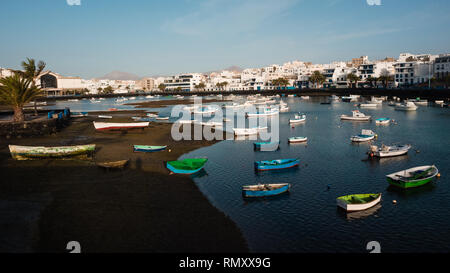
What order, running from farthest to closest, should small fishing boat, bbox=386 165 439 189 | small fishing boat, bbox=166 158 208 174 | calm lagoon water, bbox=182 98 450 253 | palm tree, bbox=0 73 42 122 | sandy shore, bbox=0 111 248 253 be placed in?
palm tree, bbox=0 73 42 122, small fishing boat, bbox=166 158 208 174, small fishing boat, bbox=386 165 439 189, calm lagoon water, bbox=182 98 450 253, sandy shore, bbox=0 111 248 253

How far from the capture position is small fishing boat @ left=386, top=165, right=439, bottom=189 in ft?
88.3

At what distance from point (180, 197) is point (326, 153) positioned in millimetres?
23083

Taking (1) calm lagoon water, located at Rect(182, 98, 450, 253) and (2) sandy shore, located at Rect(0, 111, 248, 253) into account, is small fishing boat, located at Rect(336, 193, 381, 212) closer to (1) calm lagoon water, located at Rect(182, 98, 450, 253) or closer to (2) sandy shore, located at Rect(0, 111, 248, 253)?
(1) calm lagoon water, located at Rect(182, 98, 450, 253)

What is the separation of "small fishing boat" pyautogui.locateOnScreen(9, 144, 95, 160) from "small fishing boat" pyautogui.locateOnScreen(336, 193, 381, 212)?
2606cm

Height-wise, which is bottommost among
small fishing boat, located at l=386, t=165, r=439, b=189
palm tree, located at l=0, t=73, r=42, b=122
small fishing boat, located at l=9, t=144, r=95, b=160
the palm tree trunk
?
small fishing boat, located at l=386, t=165, r=439, b=189

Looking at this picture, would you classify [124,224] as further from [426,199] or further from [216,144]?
[216,144]

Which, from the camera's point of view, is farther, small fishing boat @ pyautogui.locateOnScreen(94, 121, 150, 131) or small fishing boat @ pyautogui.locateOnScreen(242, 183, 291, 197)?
small fishing boat @ pyautogui.locateOnScreen(94, 121, 150, 131)

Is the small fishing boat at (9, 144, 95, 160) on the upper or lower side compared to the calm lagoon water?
upper

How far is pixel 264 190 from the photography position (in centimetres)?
2567

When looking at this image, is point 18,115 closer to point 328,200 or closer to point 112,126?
point 112,126

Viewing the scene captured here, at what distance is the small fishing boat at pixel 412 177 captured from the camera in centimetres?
2692

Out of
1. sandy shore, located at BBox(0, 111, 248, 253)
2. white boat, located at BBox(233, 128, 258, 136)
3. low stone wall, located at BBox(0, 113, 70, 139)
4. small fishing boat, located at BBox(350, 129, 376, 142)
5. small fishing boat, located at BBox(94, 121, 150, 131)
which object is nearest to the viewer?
sandy shore, located at BBox(0, 111, 248, 253)

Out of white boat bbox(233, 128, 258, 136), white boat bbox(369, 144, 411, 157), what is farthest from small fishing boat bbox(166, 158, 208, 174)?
white boat bbox(233, 128, 258, 136)

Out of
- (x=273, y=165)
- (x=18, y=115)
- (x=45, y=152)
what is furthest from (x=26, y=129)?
(x=273, y=165)
